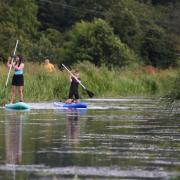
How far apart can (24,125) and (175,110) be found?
27.9 feet

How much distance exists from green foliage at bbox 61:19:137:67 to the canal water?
35.8 meters

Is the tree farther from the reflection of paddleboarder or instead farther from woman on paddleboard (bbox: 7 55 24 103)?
the reflection of paddleboarder

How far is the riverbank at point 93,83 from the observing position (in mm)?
33312

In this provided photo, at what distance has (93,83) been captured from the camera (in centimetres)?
4112

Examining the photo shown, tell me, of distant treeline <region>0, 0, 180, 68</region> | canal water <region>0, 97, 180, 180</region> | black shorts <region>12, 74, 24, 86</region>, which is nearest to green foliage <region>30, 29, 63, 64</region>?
distant treeline <region>0, 0, 180, 68</region>

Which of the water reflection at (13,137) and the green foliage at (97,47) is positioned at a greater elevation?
the green foliage at (97,47)

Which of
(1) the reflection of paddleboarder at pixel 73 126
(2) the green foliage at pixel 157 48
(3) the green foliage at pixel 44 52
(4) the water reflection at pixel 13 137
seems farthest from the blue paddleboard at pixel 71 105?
(2) the green foliage at pixel 157 48

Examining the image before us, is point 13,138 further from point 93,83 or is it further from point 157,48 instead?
point 157,48

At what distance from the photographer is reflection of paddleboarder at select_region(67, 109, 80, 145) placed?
659 inches

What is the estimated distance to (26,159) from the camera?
13359mm

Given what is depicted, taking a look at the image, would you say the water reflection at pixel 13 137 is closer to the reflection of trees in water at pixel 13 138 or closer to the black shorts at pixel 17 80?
the reflection of trees in water at pixel 13 138

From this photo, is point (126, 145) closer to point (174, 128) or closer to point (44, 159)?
point (44, 159)

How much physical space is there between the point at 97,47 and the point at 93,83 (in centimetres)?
2001

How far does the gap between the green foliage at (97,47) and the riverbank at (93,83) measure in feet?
22.3
